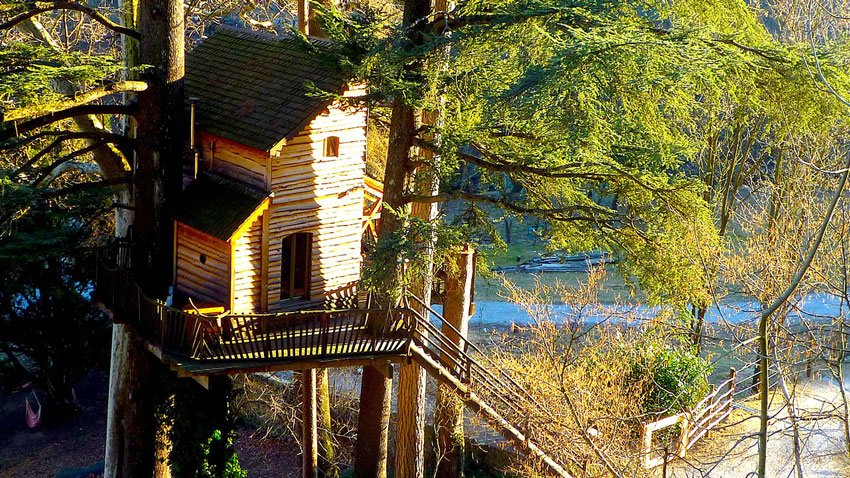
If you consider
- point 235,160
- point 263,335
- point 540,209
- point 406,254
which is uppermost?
point 235,160

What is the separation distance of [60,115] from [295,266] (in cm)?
376

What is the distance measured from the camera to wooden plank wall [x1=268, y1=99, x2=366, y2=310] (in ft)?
38.0

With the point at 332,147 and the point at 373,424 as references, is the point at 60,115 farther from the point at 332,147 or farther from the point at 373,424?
the point at 373,424

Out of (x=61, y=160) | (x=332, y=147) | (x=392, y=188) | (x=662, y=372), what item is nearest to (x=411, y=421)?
(x=392, y=188)

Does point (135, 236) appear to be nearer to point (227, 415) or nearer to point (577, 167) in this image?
point (227, 415)

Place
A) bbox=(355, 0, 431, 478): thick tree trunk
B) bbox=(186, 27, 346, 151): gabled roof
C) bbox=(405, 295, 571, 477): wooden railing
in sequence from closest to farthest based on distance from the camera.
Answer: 1. bbox=(186, 27, 346, 151): gabled roof
2. bbox=(355, 0, 431, 478): thick tree trunk
3. bbox=(405, 295, 571, 477): wooden railing

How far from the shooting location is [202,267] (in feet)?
39.1

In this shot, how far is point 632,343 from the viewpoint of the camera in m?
18.6

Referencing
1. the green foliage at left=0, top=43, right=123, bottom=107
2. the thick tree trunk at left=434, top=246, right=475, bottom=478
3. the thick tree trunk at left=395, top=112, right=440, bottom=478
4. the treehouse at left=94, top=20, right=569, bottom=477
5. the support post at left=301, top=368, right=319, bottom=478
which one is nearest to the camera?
the green foliage at left=0, top=43, right=123, bottom=107

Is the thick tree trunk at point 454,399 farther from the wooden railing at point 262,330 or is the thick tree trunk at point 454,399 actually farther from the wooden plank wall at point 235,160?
the wooden plank wall at point 235,160

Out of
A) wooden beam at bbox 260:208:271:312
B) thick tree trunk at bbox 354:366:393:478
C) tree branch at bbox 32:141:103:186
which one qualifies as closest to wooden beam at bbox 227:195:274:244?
wooden beam at bbox 260:208:271:312

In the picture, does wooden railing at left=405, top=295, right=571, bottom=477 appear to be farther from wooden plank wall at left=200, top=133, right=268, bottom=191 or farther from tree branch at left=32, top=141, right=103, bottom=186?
tree branch at left=32, top=141, right=103, bottom=186

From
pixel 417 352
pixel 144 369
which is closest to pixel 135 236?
pixel 144 369

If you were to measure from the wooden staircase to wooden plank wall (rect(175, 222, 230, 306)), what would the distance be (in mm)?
718
